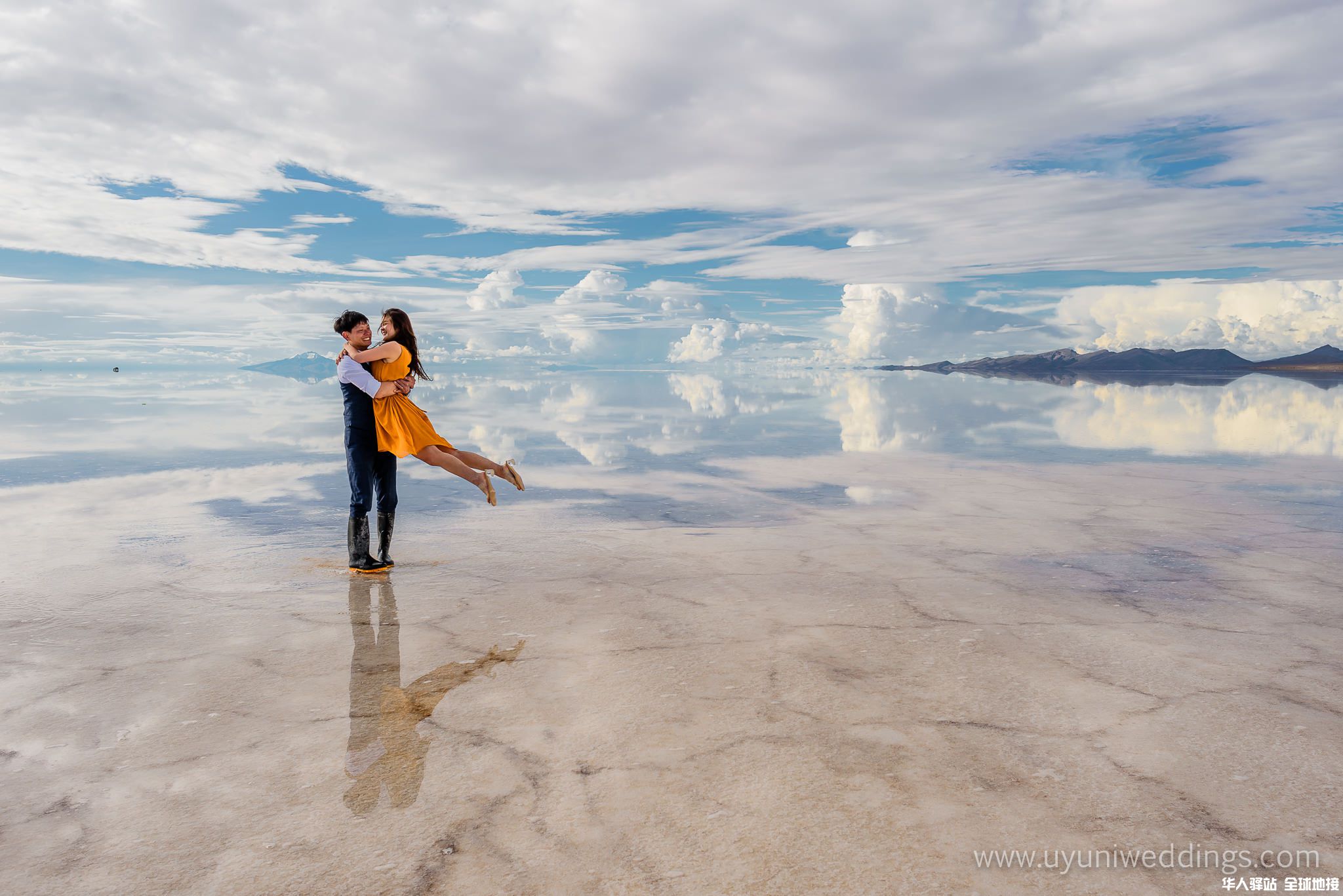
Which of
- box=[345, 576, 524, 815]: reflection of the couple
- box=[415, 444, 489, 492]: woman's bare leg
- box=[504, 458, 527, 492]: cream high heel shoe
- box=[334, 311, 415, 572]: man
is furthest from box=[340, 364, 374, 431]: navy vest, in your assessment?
box=[345, 576, 524, 815]: reflection of the couple

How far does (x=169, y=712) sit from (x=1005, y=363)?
15986 centimetres

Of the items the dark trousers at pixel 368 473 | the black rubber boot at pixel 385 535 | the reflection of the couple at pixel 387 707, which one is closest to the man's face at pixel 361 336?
the dark trousers at pixel 368 473

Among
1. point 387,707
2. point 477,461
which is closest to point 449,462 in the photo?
point 477,461

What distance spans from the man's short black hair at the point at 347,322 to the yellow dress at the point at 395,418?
0.28 meters

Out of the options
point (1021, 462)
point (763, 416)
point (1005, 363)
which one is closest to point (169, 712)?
point (1021, 462)

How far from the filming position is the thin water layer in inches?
86.1

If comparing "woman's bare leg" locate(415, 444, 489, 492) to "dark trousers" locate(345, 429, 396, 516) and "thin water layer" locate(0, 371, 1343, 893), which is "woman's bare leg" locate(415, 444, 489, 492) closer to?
"dark trousers" locate(345, 429, 396, 516)

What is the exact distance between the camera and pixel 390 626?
402cm

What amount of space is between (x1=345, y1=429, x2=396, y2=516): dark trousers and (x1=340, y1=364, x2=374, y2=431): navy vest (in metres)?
0.04

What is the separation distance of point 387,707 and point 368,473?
269 centimetres

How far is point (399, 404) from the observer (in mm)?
5359

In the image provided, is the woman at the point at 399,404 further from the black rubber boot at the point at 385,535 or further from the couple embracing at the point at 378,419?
the black rubber boot at the point at 385,535

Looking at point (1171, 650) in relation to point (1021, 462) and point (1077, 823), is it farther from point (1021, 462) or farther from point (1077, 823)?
Answer: point (1021, 462)

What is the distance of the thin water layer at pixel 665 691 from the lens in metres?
2.19
